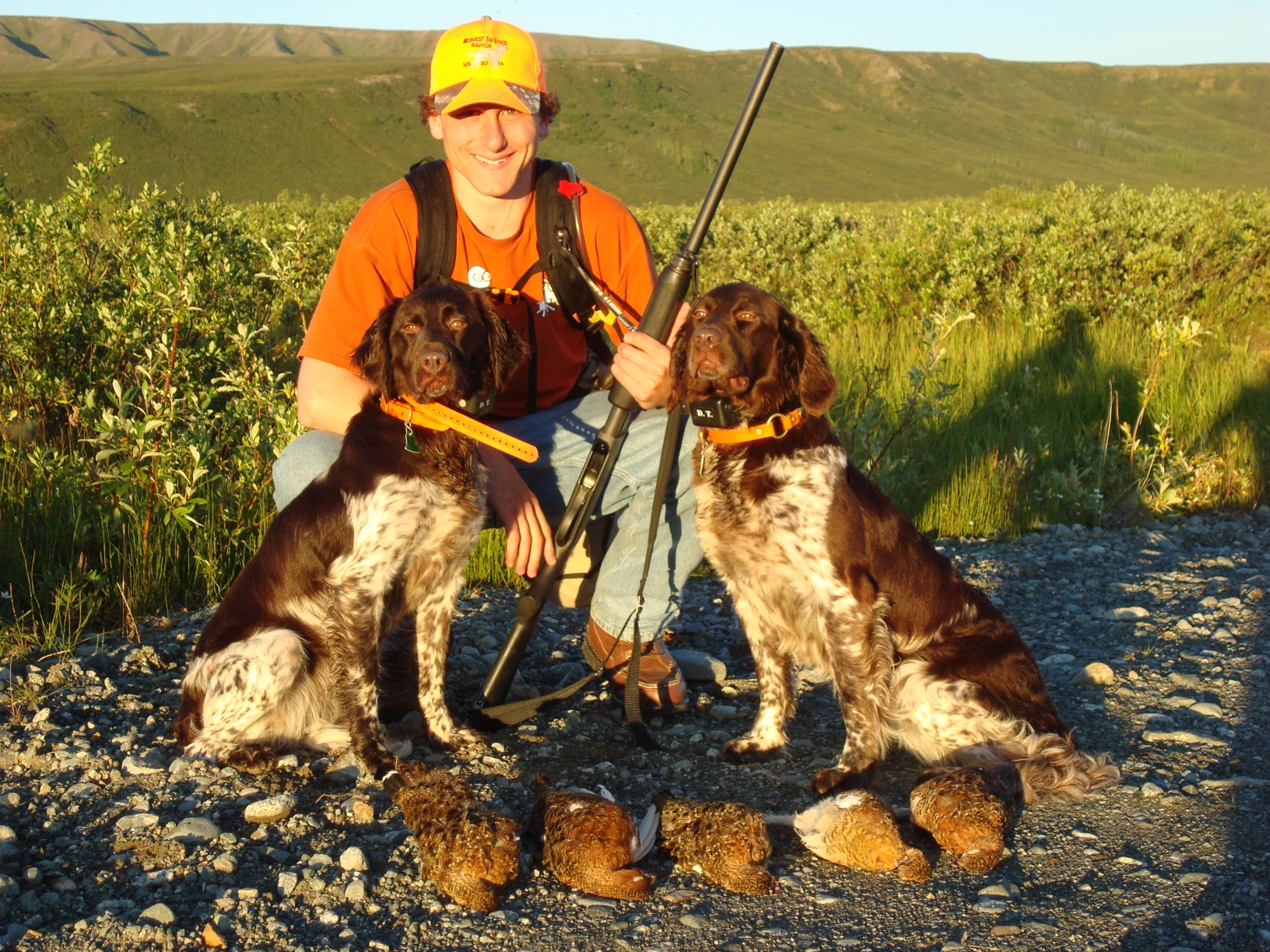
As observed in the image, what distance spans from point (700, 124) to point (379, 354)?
8799 centimetres

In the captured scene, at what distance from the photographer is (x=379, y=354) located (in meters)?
3.32

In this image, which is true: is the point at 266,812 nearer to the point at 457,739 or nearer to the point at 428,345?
the point at 457,739

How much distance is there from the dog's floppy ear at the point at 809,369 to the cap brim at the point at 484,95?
1.16m

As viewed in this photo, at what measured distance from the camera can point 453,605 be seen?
3.46 m

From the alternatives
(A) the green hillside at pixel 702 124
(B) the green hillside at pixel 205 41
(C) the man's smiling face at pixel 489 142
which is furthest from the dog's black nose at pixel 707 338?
(B) the green hillside at pixel 205 41

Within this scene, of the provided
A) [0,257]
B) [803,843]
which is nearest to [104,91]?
[0,257]

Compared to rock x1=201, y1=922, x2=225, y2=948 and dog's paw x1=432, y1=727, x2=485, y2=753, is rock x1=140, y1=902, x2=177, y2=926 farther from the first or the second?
dog's paw x1=432, y1=727, x2=485, y2=753

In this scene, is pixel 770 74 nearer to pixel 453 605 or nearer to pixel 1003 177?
pixel 453 605

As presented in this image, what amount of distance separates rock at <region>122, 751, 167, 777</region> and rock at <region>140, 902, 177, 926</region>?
767 mm

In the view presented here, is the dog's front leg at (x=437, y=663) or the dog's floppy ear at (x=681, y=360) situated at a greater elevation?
the dog's floppy ear at (x=681, y=360)

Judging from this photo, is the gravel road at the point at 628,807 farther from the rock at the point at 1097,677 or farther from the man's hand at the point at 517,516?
the man's hand at the point at 517,516

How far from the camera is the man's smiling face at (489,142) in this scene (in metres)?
3.67

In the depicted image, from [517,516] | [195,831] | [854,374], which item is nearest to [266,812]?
[195,831]

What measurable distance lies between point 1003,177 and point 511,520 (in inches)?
2821
